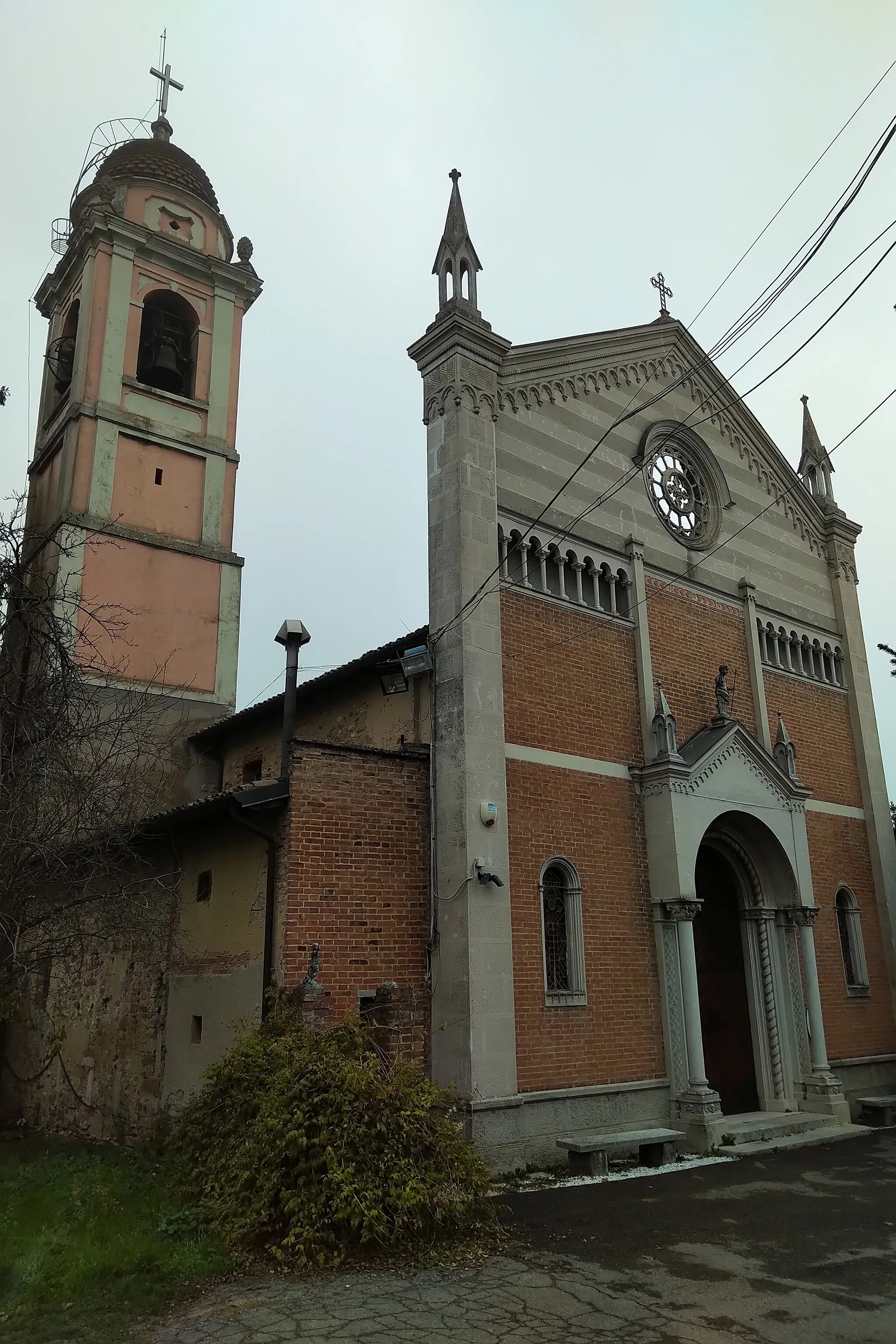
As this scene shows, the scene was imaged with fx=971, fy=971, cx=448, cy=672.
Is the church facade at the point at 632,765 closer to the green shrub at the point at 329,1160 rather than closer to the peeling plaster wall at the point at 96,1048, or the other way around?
the green shrub at the point at 329,1160

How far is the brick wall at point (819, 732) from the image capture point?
53.6ft

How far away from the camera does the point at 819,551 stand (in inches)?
723

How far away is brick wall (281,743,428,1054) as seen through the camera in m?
10.2

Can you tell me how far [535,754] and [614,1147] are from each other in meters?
4.49

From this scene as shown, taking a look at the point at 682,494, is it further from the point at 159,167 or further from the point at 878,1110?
the point at 159,167

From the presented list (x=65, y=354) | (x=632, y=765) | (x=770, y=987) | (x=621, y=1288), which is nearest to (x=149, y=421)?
(x=65, y=354)

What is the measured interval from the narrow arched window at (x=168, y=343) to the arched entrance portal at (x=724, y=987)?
1390 centimetres

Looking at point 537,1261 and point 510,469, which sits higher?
point 510,469

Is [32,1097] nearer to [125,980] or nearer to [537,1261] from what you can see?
[125,980]

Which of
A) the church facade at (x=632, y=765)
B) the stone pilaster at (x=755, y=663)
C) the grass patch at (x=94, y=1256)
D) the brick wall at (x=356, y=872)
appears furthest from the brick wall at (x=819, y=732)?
the grass patch at (x=94, y=1256)

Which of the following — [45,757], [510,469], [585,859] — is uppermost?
[510,469]

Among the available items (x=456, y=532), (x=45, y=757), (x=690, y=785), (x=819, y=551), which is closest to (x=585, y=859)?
(x=690, y=785)

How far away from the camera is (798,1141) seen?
12406 millimetres

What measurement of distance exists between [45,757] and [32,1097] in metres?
8.57
